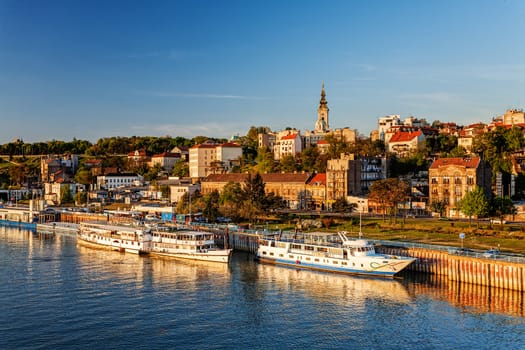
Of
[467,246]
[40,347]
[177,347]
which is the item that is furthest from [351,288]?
[40,347]

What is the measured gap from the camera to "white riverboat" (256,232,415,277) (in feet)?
197

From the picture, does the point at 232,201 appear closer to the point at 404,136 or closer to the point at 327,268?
the point at 327,268

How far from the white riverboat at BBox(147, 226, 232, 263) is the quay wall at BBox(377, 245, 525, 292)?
21929mm

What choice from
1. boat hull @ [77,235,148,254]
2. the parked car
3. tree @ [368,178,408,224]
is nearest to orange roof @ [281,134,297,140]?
tree @ [368,178,408,224]

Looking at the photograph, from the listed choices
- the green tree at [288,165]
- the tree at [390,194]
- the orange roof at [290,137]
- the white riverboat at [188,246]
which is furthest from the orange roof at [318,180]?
the orange roof at [290,137]

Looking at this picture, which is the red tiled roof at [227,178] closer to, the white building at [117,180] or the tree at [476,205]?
the white building at [117,180]

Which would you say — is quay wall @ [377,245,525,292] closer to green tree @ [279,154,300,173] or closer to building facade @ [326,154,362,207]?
building facade @ [326,154,362,207]

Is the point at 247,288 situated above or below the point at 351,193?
below

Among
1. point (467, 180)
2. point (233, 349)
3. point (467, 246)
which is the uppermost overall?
point (467, 180)

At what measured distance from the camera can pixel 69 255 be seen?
7825 centimetres

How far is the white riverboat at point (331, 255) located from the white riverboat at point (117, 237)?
55.4 ft

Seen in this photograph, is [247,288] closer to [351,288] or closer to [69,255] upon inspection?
[351,288]

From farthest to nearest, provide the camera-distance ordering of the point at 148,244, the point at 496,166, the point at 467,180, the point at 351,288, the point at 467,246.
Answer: the point at 496,166, the point at 467,180, the point at 148,244, the point at 467,246, the point at 351,288

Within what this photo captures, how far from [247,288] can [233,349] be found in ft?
58.5
